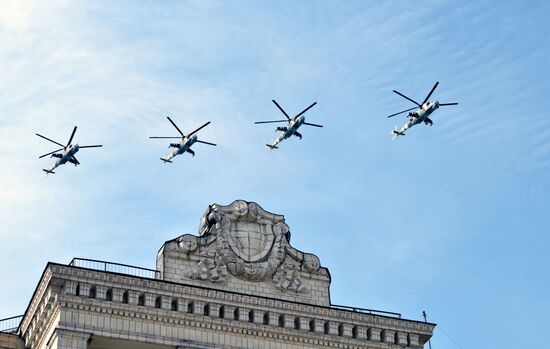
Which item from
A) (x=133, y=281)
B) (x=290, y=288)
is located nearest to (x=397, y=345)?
(x=290, y=288)

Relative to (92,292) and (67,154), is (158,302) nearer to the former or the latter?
(92,292)

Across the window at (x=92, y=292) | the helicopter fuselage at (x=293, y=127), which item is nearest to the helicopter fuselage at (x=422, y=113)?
the helicopter fuselage at (x=293, y=127)

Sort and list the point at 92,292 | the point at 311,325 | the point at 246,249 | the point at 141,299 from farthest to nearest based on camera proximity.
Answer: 1. the point at 246,249
2. the point at 311,325
3. the point at 141,299
4. the point at 92,292

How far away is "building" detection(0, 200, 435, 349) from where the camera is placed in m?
56.0

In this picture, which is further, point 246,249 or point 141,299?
point 246,249

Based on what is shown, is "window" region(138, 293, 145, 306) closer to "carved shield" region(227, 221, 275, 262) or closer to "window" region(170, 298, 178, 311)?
"window" region(170, 298, 178, 311)

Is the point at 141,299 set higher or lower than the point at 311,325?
lower

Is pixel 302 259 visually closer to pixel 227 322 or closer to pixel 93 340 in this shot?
pixel 227 322

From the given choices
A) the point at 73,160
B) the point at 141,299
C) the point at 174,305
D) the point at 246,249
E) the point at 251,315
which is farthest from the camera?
the point at 73,160

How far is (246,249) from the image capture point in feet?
204

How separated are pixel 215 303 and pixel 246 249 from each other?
4595mm

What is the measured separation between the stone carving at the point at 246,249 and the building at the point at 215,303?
56 mm

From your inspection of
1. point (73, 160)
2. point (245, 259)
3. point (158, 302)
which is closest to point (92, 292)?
point (158, 302)

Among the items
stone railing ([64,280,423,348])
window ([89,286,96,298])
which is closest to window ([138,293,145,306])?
stone railing ([64,280,423,348])
